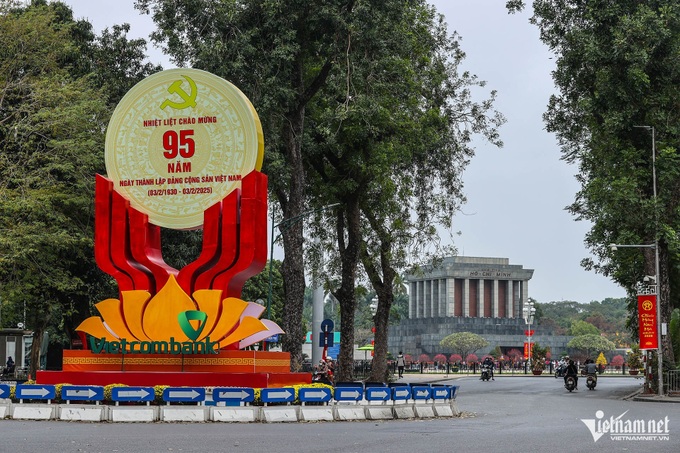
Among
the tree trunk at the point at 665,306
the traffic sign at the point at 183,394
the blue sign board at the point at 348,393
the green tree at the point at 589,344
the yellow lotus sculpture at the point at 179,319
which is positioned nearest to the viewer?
the traffic sign at the point at 183,394

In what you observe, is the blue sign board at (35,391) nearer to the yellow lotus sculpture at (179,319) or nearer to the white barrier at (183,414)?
the yellow lotus sculpture at (179,319)

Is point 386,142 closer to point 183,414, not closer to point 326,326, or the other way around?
point 326,326

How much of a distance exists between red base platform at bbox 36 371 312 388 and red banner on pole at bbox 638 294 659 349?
18707 millimetres

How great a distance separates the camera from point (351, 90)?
3962cm

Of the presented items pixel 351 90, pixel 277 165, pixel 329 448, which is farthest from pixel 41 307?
pixel 329 448

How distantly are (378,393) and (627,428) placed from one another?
6661mm

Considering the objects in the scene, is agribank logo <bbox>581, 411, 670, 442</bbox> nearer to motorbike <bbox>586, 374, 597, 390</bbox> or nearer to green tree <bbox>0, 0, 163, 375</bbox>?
motorbike <bbox>586, 374, 597, 390</bbox>

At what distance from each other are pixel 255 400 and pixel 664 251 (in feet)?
80.6

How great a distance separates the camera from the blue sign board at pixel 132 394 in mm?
25172

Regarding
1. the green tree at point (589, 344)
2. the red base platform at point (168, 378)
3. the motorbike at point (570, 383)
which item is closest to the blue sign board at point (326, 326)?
the red base platform at point (168, 378)

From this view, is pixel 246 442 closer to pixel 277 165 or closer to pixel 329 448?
pixel 329 448

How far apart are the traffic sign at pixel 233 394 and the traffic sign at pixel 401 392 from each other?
4129mm

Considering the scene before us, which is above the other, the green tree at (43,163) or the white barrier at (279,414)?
the green tree at (43,163)

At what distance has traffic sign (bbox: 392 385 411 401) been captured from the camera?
27.2 metres
